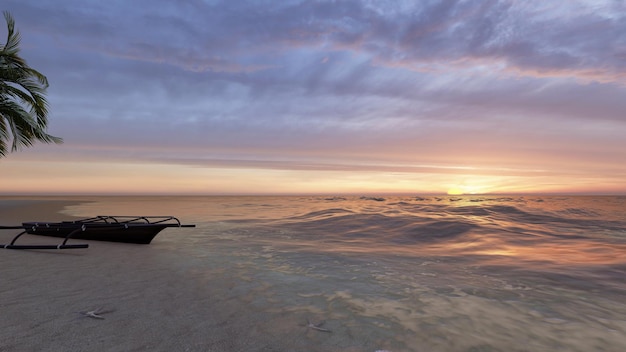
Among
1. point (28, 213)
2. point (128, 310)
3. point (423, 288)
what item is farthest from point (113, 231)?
point (28, 213)

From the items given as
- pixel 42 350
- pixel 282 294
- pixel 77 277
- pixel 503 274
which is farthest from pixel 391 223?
pixel 42 350

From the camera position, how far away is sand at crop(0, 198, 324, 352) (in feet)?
15.0

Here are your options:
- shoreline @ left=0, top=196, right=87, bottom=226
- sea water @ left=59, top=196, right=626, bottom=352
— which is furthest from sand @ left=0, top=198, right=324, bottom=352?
shoreline @ left=0, top=196, right=87, bottom=226

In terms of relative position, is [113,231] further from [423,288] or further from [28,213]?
[28,213]

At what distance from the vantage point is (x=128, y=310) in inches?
225

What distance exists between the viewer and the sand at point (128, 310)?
4570 millimetres

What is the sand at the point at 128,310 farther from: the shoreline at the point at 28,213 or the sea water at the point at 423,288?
the shoreline at the point at 28,213

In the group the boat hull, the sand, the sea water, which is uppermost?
the boat hull

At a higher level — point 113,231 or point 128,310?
point 113,231

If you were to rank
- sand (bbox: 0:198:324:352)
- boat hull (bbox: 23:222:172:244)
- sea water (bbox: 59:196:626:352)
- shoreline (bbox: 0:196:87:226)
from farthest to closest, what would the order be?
shoreline (bbox: 0:196:87:226), boat hull (bbox: 23:222:172:244), sea water (bbox: 59:196:626:352), sand (bbox: 0:198:324:352)

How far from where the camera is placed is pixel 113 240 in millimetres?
13133

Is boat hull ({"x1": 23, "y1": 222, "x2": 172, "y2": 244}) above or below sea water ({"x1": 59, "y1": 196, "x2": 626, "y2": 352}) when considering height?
above

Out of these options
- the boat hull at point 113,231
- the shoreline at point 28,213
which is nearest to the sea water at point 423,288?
the boat hull at point 113,231

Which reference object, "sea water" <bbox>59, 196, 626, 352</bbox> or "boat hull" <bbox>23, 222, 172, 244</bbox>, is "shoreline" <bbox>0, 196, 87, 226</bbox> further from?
"sea water" <bbox>59, 196, 626, 352</bbox>
